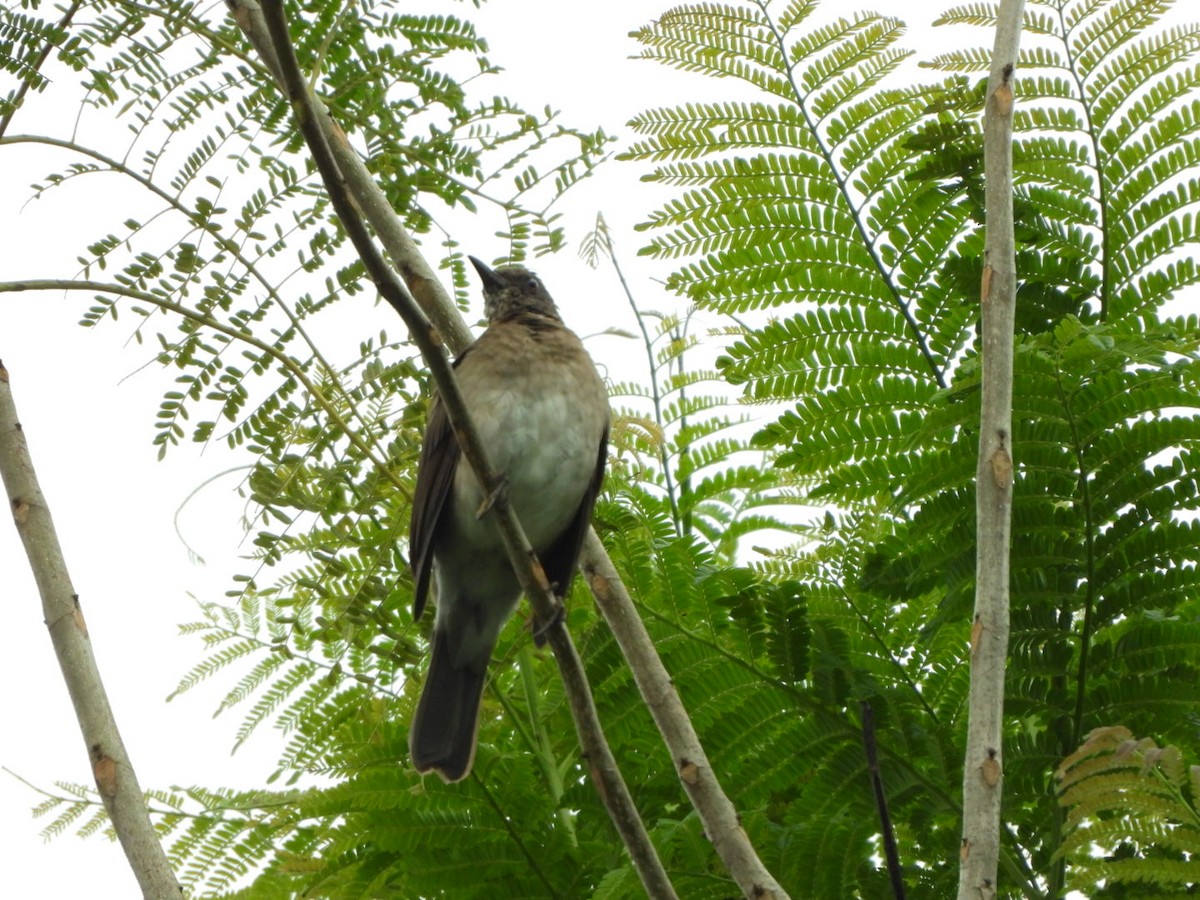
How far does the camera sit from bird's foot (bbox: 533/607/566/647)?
3344 millimetres

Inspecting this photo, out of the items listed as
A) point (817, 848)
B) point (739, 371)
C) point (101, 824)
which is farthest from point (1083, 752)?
point (101, 824)

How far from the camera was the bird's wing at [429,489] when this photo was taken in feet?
15.5

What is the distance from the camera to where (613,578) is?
12.0 feet

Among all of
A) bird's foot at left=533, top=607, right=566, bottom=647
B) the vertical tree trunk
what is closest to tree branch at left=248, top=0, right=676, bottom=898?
bird's foot at left=533, top=607, right=566, bottom=647

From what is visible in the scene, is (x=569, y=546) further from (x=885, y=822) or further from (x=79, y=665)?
(x=885, y=822)

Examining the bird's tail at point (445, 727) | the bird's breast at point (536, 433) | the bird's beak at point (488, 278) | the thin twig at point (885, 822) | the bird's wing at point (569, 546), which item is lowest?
the thin twig at point (885, 822)

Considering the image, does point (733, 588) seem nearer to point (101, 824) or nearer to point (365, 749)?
point (365, 749)

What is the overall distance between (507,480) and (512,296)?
1.32 meters

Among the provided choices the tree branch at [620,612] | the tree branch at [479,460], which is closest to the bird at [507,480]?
the tree branch at [620,612]

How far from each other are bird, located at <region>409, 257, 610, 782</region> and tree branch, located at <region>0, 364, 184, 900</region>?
5.31 feet

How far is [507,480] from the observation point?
496cm

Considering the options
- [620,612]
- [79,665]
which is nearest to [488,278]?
[620,612]

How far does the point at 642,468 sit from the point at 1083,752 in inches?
105

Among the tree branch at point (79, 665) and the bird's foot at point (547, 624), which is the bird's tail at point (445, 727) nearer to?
the bird's foot at point (547, 624)
